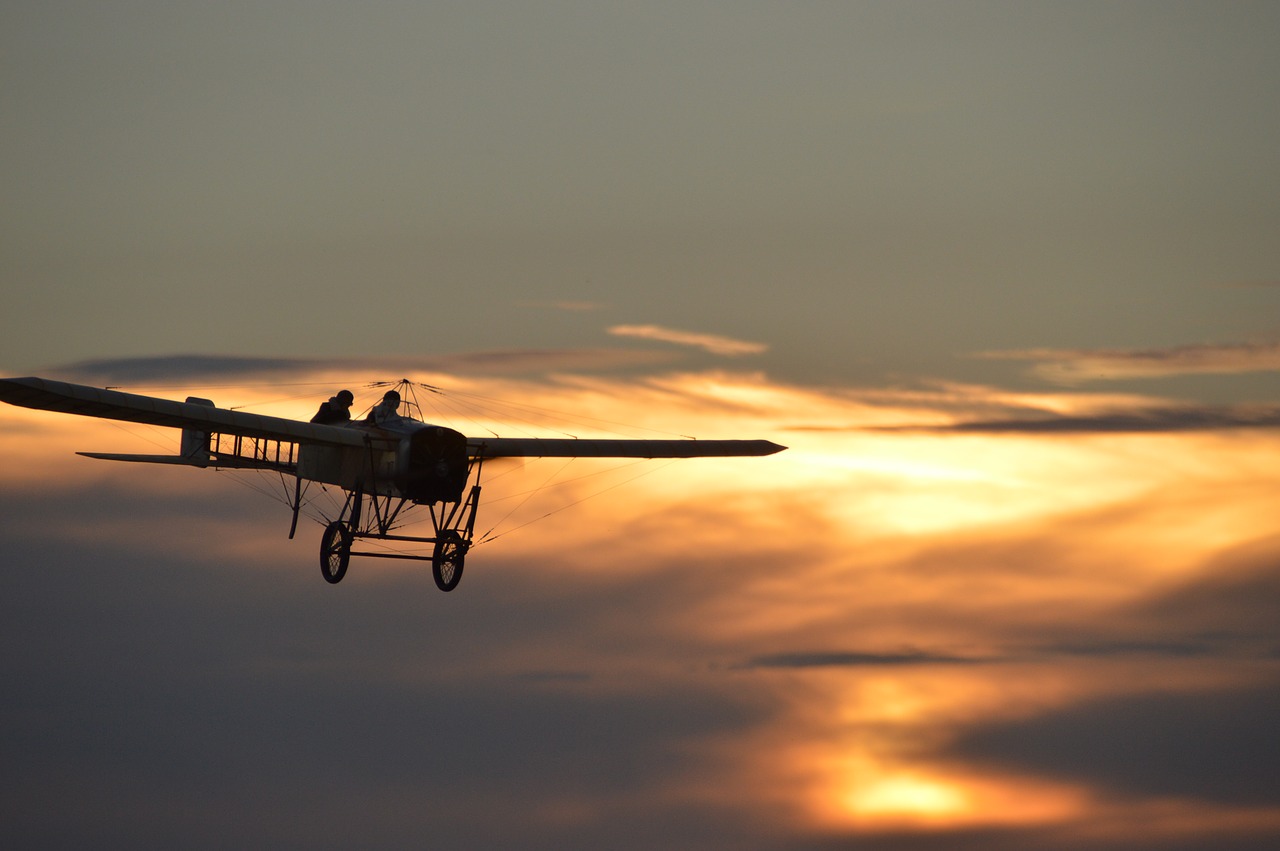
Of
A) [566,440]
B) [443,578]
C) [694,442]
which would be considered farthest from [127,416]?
[694,442]

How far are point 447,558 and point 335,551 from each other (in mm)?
2703

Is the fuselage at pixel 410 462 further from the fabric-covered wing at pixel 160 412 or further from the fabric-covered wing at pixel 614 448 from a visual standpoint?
the fabric-covered wing at pixel 614 448

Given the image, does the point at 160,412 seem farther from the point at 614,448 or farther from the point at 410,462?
the point at 614,448

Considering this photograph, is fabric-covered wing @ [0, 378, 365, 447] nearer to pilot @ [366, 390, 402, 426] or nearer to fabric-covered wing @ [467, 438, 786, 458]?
pilot @ [366, 390, 402, 426]

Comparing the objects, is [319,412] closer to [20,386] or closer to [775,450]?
[20,386]

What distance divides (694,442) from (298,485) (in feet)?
37.5

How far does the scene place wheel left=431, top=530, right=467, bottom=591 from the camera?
46.6 meters

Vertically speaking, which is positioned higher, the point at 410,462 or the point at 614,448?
the point at 614,448

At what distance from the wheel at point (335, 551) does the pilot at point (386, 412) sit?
101 inches

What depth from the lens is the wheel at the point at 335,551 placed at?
45594 millimetres

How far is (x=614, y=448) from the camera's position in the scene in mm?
52938

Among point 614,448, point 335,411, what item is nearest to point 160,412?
point 335,411

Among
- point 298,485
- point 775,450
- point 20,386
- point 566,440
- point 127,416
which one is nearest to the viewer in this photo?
point 20,386

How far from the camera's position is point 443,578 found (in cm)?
4678
